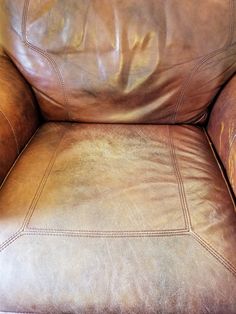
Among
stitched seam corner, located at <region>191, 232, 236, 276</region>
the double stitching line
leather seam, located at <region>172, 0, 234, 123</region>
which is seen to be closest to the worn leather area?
leather seam, located at <region>172, 0, 234, 123</region>

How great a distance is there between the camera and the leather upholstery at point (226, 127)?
785mm

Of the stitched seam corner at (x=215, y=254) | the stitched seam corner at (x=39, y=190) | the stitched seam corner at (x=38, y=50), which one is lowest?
the stitched seam corner at (x=215, y=254)

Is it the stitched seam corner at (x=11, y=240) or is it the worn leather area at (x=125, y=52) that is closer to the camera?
the stitched seam corner at (x=11, y=240)

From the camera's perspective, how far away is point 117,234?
66 cm

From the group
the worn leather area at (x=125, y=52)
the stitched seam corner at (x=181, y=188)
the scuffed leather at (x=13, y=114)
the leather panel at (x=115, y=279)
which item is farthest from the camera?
the worn leather area at (x=125, y=52)

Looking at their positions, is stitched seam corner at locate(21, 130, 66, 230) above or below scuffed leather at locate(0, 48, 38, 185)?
below

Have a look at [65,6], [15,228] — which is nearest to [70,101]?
[65,6]

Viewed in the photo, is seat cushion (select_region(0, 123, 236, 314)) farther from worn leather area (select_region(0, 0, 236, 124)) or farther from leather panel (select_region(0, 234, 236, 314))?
worn leather area (select_region(0, 0, 236, 124))

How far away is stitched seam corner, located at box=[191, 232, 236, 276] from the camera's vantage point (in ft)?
2.02

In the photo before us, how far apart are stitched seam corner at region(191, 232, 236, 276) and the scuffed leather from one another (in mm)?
524

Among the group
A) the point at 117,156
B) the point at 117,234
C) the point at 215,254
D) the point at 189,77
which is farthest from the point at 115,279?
the point at 189,77

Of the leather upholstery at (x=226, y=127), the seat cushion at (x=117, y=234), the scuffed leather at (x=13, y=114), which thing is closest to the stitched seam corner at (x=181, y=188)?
the seat cushion at (x=117, y=234)

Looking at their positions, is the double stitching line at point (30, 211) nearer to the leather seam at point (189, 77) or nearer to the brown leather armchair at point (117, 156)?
the brown leather armchair at point (117, 156)

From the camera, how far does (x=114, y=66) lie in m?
1.00
